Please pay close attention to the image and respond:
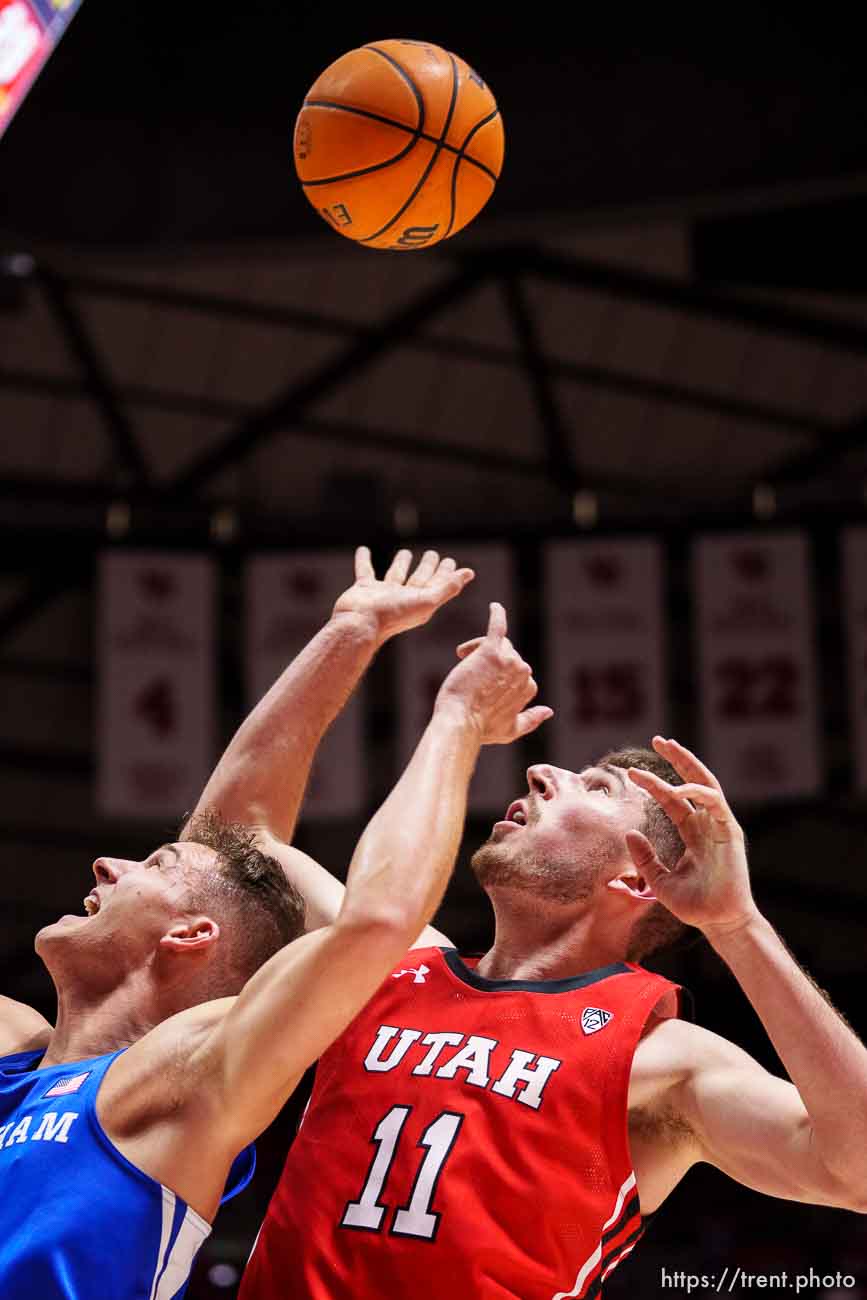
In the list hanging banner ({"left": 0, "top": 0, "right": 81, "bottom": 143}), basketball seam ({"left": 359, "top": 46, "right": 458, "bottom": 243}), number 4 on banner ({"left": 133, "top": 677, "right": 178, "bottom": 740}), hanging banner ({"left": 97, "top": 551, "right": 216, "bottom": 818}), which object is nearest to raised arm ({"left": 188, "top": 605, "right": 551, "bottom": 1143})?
basketball seam ({"left": 359, "top": 46, "right": 458, "bottom": 243})

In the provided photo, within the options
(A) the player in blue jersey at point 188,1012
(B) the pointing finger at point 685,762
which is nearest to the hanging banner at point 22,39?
(A) the player in blue jersey at point 188,1012

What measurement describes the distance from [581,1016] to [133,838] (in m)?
15.6

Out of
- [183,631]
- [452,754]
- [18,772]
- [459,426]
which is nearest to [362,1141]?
[452,754]

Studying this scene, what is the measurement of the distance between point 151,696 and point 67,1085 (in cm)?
1014

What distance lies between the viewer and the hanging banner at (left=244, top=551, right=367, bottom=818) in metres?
13.3

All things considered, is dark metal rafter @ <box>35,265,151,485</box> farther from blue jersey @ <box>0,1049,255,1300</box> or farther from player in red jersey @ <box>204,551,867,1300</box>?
blue jersey @ <box>0,1049,255,1300</box>

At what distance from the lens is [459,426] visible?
15555 mm

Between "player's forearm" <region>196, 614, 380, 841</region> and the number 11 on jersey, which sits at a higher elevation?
"player's forearm" <region>196, 614, 380, 841</region>

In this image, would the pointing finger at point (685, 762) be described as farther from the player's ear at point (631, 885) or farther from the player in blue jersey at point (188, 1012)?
the player's ear at point (631, 885)

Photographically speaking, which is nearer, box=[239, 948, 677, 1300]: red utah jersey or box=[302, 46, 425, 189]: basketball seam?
box=[239, 948, 677, 1300]: red utah jersey

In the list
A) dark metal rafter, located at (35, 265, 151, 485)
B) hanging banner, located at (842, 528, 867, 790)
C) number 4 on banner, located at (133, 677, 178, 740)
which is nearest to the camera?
hanging banner, located at (842, 528, 867, 790)

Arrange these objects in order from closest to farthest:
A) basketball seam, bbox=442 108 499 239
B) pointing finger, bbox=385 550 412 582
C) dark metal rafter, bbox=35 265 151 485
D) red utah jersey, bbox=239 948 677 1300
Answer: red utah jersey, bbox=239 948 677 1300, pointing finger, bbox=385 550 412 582, basketball seam, bbox=442 108 499 239, dark metal rafter, bbox=35 265 151 485

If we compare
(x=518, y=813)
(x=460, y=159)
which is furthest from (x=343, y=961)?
(x=460, y=159)

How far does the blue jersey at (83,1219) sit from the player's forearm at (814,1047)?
1.20 metres
